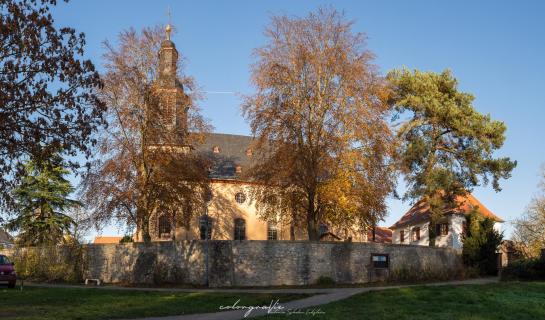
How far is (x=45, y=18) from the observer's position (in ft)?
43.2

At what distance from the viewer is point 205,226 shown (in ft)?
157

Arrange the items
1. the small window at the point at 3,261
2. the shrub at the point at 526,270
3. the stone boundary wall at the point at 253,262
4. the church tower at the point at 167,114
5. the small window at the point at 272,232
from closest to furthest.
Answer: the stone boundary wall at the point at 253,262, the small window at the point at 3,261, the shrub at the point at 526,270, the church tower at the point at 167,114, the small window at the point at 272,232

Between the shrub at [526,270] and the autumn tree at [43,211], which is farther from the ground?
the autumn tree at [43,211]

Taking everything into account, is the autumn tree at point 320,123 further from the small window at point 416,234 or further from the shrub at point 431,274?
the small window at point 416,234

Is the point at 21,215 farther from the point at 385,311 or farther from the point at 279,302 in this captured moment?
the point at 385,311

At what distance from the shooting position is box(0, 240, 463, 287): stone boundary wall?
89.4 ft

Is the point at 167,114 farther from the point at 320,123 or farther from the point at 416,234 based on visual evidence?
the point at 416,234

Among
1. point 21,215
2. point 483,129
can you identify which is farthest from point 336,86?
point 21,215

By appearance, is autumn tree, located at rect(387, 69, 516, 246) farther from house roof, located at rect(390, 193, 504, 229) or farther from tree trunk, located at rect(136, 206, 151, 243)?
tree trunk, located at rect(136, 206, 151, 243)

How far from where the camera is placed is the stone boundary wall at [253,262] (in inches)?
1072

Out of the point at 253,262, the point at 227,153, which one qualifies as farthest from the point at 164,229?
the point at 253,262

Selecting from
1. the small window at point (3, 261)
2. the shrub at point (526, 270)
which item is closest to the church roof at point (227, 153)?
the small window at point (3, 261)

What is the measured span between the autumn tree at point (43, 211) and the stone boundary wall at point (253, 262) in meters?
12.7

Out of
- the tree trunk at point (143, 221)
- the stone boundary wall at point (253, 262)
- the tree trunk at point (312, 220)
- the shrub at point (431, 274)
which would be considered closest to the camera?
the stone boundary wall at point (253, 262)
